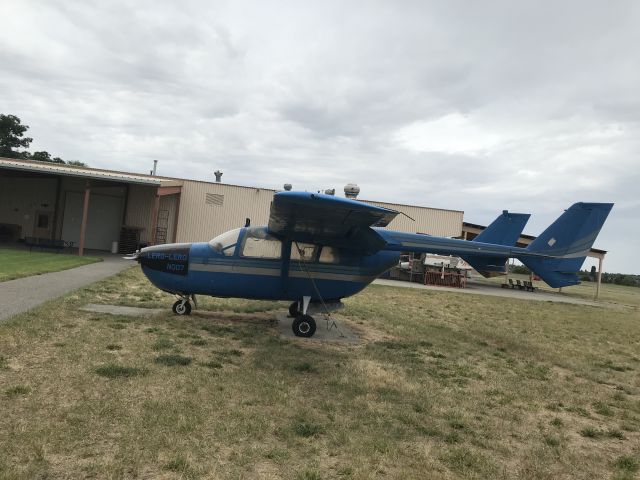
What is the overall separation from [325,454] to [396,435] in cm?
90

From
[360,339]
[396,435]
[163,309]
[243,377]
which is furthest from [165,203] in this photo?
[396,435]

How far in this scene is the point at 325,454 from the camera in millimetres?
3930

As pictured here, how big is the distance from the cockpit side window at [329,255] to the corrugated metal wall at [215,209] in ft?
67.7

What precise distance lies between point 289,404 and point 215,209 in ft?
85.7

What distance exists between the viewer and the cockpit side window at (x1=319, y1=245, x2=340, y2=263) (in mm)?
9391

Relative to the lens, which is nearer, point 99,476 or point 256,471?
point 99,476

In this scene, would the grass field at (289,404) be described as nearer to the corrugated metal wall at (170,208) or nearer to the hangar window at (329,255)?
the hangar window at (329,255)

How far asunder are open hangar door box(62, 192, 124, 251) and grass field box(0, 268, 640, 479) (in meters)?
22.2

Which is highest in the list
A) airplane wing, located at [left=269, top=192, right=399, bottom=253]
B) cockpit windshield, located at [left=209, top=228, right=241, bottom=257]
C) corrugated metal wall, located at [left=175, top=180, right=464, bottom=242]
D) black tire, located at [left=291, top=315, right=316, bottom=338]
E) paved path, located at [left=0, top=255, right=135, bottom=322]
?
corrugated metal wall, located at [left=175, top=180, right=464, bottom=242]

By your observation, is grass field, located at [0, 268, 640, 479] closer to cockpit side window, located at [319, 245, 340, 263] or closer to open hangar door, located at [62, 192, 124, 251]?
cockpit side window, located at [319, 245, 340, 263]

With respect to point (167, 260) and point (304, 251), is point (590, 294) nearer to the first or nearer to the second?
point (304, 251)

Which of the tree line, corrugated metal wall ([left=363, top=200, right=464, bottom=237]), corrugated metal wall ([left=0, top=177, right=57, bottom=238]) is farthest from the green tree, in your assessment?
corrugated metal wall ([left=363, top=200, right=464, bottom=237])

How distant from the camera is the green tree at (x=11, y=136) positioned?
56.9 meters

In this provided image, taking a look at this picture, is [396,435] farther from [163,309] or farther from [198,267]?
[163,309]
